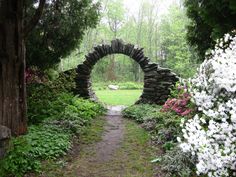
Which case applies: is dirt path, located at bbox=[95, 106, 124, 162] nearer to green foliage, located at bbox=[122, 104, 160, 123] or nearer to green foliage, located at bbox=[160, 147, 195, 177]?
green foliage, located at bbox=[122, 104, 160, 123]

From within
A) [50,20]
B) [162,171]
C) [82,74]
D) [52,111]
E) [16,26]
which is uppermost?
[50,20]

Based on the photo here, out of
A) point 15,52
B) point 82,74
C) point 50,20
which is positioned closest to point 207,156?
point 15,52

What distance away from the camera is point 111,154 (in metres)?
7.35

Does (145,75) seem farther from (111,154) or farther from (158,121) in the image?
(111,154)

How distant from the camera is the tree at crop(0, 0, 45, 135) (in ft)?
22.6

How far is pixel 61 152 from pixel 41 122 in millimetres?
2043

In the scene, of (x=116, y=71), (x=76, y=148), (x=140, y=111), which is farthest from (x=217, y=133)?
(x=116, y=71)

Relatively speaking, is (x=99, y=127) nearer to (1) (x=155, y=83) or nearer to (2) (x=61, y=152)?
(2) (x=61, y=152)

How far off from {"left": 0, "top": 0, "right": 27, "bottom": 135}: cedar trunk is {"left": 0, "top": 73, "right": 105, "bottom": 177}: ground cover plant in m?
0.57

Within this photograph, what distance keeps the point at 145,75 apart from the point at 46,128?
6541 mm

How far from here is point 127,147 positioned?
26.1ft


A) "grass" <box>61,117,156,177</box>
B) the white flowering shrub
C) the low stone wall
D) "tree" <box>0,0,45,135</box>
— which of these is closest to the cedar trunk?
"tree" <box>0,0,45,135</box>

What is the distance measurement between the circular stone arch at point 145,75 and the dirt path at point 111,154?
11.6ft

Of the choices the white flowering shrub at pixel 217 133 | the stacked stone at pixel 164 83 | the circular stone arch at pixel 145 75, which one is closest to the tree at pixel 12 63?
the white flowering shrub at pixel 217 133
